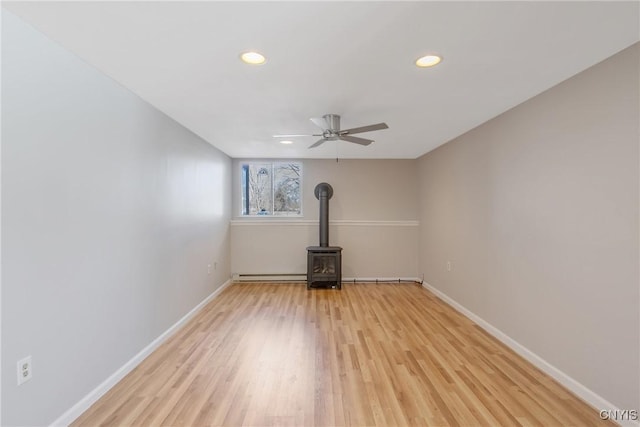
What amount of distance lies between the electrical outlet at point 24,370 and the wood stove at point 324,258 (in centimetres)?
352

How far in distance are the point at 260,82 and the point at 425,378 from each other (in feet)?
8.25

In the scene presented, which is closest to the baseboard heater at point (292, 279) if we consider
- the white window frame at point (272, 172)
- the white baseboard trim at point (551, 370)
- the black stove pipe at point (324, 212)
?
the black stove pipe at point (324, 212)

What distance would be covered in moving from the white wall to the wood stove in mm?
302

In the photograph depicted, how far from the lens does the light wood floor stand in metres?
1.73

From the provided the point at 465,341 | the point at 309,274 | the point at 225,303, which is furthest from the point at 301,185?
the point at 465,341

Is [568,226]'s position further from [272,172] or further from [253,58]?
[272,172]

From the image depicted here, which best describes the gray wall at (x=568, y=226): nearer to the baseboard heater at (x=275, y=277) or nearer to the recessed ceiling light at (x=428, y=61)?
the recessed ceiling light at (x=428, y=61)

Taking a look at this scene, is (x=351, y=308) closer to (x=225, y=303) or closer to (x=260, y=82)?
(x=225, y=303)

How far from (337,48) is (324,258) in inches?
142

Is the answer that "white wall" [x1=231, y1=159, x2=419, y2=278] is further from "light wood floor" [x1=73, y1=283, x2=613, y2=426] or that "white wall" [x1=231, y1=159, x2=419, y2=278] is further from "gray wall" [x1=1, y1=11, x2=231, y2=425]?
"gray wall" [x1=1, y1=11, x2=231, y2=425]

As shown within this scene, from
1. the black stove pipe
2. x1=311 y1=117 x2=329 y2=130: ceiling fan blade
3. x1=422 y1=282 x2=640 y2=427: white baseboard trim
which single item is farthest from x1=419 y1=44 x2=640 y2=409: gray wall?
the black stove pipe

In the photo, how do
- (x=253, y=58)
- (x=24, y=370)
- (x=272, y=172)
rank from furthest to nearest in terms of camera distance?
(x=272, y=172), (x=253, y=58), (x=24, y=370)

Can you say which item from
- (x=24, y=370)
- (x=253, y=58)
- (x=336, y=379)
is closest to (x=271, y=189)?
(x=253, y=58)

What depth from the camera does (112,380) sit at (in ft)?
6.63
